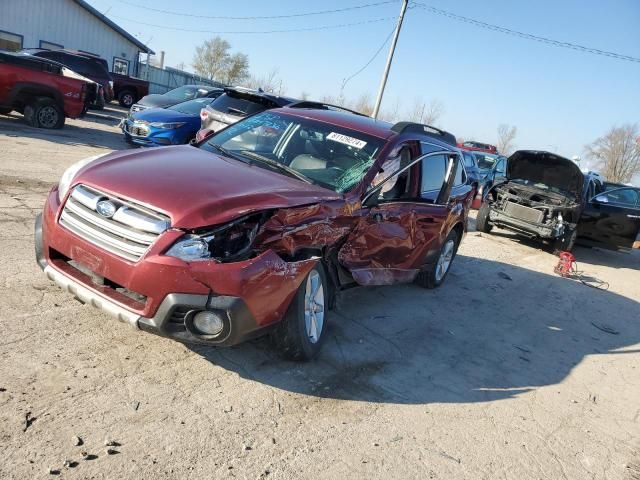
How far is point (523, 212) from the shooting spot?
10703mm

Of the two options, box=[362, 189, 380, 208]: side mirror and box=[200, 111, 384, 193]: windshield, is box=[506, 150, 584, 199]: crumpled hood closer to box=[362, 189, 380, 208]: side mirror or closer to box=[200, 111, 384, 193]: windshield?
box=[200, 111, 384, 193]: windshield

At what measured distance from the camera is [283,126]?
4777 millimetres

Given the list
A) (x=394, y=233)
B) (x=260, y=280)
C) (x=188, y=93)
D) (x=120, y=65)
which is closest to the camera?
(x=260, y=280)

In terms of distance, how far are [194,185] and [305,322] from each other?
1.19m

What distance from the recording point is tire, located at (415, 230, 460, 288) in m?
6.16

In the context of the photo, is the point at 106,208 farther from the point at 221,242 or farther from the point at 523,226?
the point at 523,226

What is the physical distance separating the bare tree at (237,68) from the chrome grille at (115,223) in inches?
2266

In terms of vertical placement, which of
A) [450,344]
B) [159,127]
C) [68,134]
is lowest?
[68,134]

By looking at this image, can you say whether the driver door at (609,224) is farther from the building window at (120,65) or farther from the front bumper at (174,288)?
the building window at (120,65)

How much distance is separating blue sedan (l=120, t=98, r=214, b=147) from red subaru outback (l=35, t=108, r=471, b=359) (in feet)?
22.2

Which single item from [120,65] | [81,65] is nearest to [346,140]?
[81,65]

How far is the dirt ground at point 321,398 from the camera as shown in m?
2.62

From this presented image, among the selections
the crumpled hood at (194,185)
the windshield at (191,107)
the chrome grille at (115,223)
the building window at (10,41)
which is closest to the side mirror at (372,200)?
the crumpled hood at (194,185)

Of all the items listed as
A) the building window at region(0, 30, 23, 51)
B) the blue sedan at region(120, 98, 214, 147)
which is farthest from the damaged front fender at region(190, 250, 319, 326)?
the building window at region(0, 30, 23, 51)
